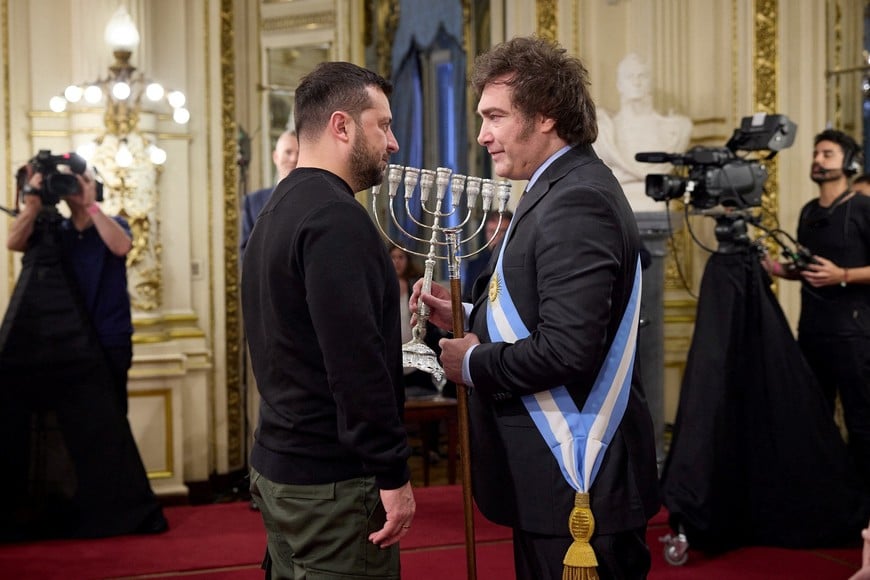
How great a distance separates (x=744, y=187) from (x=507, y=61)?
218 cm

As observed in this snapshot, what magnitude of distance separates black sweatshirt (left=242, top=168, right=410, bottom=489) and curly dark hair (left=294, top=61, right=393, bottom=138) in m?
0.11

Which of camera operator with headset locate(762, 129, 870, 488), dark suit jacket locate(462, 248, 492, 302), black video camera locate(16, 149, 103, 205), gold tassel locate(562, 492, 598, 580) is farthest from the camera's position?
dark suit jacket locate(462, 248, 492, 302)

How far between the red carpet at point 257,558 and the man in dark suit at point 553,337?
1.72m

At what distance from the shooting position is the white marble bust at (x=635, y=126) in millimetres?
6035

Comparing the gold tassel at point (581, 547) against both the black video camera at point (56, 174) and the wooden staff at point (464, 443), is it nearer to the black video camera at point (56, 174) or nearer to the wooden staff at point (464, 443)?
the wooden staff at point (464, 443)

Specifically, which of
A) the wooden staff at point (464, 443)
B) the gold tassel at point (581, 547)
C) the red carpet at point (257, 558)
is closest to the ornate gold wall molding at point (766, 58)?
Answer: the red carpet at point (257, 558)

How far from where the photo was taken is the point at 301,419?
1959 mm

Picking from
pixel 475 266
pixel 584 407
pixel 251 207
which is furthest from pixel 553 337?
pixel 475 266

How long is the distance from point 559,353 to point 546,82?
545mm

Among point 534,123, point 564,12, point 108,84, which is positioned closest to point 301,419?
point 534,123

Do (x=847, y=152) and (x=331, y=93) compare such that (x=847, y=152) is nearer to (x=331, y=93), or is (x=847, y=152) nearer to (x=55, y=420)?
(x=331, y=93)

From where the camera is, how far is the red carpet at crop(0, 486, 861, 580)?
12.5 feet

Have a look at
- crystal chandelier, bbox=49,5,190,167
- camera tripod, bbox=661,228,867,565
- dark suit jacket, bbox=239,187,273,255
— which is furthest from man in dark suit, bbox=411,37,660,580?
crystal chandelier, bbox=49,5,190,167

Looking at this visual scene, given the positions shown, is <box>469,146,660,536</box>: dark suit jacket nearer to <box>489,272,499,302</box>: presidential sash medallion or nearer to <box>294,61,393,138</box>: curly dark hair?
<box>489,272,499,302</box>: presidential sash medallion
